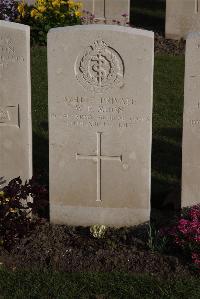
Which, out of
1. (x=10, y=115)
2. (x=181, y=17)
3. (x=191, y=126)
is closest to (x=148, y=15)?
(x=181, y=17)

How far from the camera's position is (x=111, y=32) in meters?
6.98

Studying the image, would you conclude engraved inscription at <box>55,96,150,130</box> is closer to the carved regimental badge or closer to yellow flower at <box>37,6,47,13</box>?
the carved regimental badge

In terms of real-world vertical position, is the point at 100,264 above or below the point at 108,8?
below

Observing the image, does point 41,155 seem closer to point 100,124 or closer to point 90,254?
point 100,124

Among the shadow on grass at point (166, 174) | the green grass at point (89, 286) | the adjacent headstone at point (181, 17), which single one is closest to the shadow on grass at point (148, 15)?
the adjacent headstone at point (181, 17)

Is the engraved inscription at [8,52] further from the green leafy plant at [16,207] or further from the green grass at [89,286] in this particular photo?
the green grass at [89,286]

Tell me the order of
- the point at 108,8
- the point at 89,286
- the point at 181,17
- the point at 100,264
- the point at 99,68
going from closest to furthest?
the point at 89,286 → the point at 100,264 → the point at 99,68 → the point at 181,17 → the point at 108,8

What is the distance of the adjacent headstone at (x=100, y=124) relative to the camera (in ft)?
23.1

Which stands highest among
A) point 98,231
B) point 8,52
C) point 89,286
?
point 8,52

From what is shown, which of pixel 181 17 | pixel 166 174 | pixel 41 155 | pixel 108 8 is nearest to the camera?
pixel 166 174

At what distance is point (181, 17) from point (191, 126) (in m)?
8.19

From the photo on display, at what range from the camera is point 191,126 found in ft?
23.5

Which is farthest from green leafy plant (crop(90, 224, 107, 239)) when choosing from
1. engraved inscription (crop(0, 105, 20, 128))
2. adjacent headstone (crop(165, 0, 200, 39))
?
adjacent headstone (crop(165, 0, 200, 39))

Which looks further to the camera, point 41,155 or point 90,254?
point 41,155
